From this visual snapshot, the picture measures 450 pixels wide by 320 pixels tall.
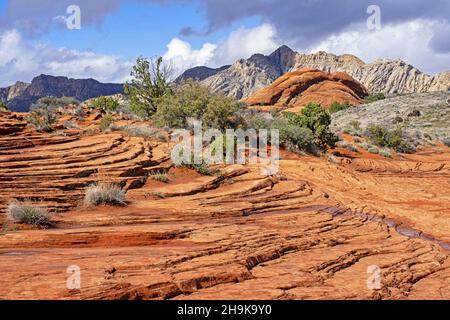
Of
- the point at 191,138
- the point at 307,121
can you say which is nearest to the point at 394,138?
the point at 307,121

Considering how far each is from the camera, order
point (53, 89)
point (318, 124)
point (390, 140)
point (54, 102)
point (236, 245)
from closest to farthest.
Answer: point (236, 245)
point (318, 124)
point (390, 140)
point (54, 102)
point (53, 89)

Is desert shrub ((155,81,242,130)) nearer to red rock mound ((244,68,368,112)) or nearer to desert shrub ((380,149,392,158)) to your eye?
desert shrub ((380,149,392,158))

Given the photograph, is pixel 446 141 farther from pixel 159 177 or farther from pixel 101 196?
pixel 101 196

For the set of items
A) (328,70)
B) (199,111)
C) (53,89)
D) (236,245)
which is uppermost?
(328,70)

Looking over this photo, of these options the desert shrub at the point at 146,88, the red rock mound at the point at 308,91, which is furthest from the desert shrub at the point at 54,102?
the red rock mound at the point at 308,91

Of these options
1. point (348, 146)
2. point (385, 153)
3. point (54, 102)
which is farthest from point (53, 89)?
point (385, 153)

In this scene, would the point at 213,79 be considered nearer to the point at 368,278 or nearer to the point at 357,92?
the point at 357,92

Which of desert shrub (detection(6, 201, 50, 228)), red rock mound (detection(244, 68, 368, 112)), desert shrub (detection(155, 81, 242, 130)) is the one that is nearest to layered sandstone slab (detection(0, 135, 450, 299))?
desert shrub (detection(6, 201, 50, 228))

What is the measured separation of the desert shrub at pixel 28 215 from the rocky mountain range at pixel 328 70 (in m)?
87.8

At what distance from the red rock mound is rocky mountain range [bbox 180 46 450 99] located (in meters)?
18.6

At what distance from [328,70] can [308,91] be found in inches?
1813

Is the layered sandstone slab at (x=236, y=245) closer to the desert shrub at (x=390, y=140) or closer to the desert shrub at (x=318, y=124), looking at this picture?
the desert shrub at (x=318, y=124)

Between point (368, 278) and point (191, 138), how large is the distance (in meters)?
13.0

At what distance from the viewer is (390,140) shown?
31.2 metres
